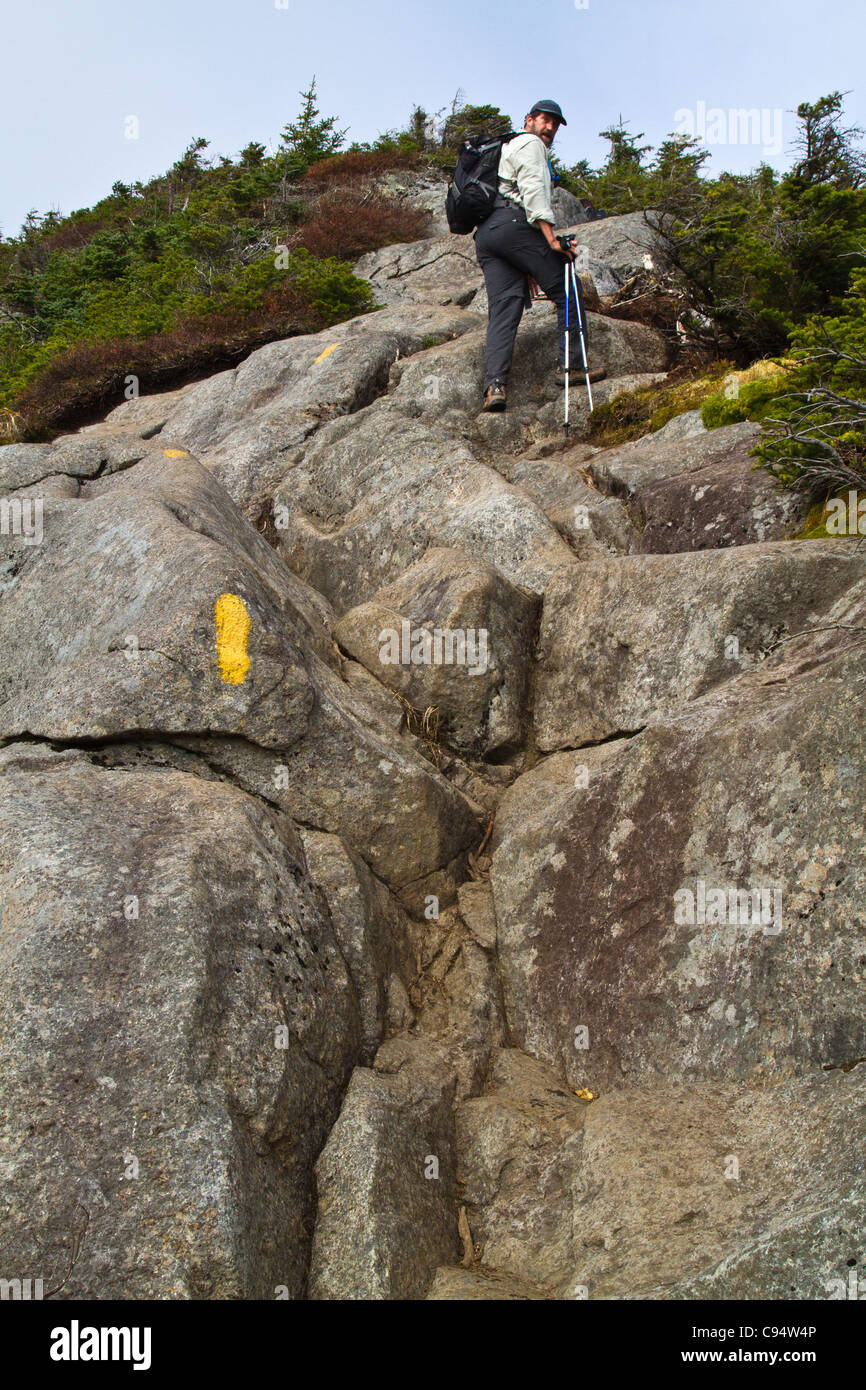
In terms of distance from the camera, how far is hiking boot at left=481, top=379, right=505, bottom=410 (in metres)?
13.5

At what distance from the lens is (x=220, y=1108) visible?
5.01 metres

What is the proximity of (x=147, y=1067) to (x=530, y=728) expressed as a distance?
16.6 ft

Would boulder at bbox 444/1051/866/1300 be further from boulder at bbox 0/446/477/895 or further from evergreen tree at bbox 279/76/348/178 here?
evergreen tree at bbox 279/76/348/178

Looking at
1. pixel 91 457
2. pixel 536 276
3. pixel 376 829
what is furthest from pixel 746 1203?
pixel 536 276

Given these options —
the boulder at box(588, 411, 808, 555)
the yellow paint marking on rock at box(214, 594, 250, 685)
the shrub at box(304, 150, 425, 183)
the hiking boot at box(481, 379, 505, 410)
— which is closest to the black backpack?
the hiking boot at box(481, 379, 505, 410)

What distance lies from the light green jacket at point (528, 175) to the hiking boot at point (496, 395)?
224 centimetres

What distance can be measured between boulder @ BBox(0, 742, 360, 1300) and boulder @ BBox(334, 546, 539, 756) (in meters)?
2.98

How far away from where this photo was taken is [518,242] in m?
13.7

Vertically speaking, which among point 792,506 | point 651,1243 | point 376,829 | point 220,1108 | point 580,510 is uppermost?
point 580,510

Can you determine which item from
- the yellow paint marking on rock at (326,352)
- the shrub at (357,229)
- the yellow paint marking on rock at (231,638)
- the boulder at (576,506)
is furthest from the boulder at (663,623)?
the shrub at (357,229)

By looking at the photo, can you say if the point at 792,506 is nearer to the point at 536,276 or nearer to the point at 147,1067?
the point at 536,276

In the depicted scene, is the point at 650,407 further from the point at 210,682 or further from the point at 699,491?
the point at 210,682

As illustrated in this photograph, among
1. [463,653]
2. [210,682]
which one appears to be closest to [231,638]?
[210,682]

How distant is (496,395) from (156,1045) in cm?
1053
